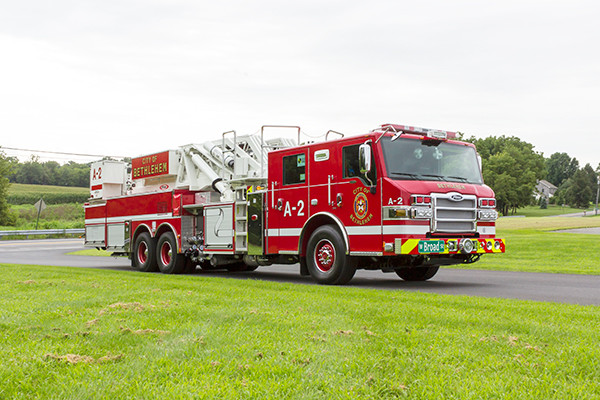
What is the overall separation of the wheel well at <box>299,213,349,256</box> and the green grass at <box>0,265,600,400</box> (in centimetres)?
366

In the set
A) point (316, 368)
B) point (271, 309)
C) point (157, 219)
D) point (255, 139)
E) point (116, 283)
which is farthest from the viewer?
point (157, 219)

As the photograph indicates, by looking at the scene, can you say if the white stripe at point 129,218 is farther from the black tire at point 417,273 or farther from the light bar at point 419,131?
the light bar at point 419,131

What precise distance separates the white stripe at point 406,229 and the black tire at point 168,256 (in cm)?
664

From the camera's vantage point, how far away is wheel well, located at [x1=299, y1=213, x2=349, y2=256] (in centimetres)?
1148

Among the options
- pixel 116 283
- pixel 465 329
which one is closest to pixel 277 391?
pixel 465 329

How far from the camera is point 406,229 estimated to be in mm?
10375

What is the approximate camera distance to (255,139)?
14.9 meters

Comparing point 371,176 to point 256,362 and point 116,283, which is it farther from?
point 256,362

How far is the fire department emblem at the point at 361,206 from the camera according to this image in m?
10.9

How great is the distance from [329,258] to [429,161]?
2.53 metres

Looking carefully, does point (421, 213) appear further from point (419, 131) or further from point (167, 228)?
point (167, 228)

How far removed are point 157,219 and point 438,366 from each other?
41.9 ft

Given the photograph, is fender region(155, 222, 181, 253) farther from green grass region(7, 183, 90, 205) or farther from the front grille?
green grass region(7, 183, 90, 205)

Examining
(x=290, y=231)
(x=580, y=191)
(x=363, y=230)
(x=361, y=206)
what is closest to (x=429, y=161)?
(x=361, y=206)
